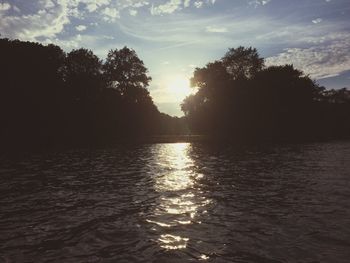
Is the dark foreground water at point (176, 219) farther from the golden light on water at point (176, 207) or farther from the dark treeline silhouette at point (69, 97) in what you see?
the dark treeline silhouette at point (69, 97)

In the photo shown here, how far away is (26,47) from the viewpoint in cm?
7156

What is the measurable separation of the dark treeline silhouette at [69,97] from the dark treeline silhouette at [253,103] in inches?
601

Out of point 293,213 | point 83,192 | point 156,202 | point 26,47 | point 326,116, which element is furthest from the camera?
point 326,116

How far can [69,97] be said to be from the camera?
78625 millimetres

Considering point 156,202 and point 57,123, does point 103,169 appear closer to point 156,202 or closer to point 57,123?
point 156,202

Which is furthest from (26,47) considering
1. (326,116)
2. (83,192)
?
(326,116)

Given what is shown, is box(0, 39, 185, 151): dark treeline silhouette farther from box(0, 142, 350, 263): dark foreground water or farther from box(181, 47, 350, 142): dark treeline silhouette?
box(0, 142, 350, 263): dark foreground water

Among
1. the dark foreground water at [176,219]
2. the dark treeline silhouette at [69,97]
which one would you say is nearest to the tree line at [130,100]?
the dark treeline silhouette at [69,97]

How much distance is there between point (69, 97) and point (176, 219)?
7104cm

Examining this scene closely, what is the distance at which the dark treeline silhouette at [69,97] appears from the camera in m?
65.4

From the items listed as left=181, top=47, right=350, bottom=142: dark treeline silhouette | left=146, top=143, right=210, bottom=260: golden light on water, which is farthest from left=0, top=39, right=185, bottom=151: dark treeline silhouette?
left=146, top=143, right=210, bottom=260: golden light on water

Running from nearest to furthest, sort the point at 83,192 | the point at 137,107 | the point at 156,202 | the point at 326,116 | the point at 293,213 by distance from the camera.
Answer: the point at 293,213
the point at 156,202
the point at 83,192
the point at 137,107
the point at 326,116

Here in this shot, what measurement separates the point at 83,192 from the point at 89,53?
78.2 meters

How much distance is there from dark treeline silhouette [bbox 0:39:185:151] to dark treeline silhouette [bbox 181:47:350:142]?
601 inches
